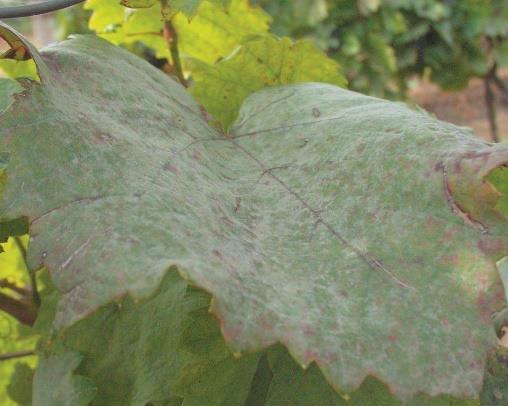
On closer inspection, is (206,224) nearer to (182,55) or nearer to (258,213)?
(258,213)

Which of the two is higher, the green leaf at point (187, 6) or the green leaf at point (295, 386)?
the green leaf at point (187, 6)

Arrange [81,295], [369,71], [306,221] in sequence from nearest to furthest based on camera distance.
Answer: [81,295], [306,221], [369,71]

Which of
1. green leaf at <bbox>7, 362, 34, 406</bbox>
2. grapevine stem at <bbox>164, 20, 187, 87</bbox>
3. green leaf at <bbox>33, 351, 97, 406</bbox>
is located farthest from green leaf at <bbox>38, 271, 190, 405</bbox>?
grapevine stem at <bbox>164, 20, 187, 87</bbox>

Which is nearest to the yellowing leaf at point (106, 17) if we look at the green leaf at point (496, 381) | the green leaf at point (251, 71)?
the green leaf at point (251, 71)

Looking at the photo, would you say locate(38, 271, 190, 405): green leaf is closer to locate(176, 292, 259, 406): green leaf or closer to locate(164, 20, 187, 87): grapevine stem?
locate(176, 292, 259, 406): green leaf

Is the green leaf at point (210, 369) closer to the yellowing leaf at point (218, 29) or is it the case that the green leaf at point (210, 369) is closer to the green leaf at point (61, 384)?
the green leaf at point (61, 384)

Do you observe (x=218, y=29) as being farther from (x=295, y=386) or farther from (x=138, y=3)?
(x=295, y=386)

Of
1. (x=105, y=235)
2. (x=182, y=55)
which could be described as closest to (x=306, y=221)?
(x=105, y=235)
